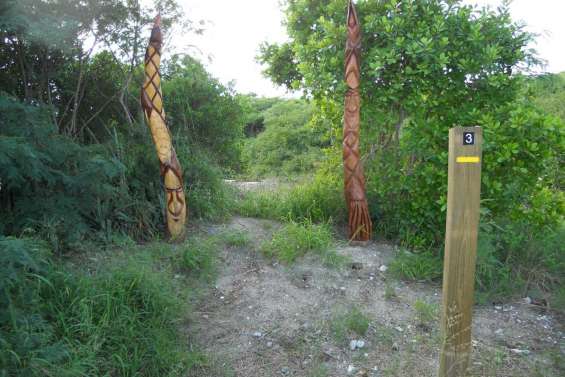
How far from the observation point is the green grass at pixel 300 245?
14.1ft

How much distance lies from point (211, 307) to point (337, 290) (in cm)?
109

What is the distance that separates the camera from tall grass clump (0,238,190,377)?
2.35 m

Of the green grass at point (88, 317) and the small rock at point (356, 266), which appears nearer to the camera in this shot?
the green grass at point (88, 317)

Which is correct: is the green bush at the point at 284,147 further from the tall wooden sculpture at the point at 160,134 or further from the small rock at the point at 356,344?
the small rock at the point at 356,344

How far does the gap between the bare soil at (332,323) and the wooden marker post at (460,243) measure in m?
0.40

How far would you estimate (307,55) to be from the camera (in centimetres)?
511

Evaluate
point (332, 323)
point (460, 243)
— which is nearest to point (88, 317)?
point (332, 323)

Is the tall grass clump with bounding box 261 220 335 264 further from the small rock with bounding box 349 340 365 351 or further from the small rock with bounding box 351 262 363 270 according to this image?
the small rock with bounding box 349 340 365 351

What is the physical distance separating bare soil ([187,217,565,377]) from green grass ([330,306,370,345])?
0.03m

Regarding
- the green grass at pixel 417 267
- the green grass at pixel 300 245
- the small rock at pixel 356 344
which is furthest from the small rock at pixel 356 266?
the small rock at pixel 356 344

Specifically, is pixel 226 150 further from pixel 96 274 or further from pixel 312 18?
pixel 96 274

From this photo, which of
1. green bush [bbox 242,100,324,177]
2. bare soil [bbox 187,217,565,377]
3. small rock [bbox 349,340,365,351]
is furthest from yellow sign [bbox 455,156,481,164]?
green bush [bbox 242,100,324,177]

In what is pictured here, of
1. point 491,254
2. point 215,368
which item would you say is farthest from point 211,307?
point 491,254

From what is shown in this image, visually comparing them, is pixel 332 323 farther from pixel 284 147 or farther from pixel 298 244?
pixel 284 147
